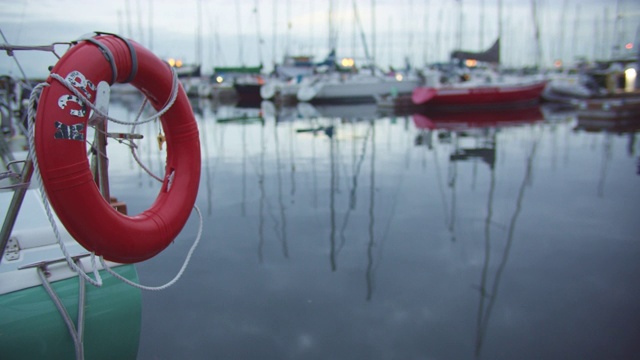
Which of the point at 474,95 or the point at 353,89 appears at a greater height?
the point at 353,89

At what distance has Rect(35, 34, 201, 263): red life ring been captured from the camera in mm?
2303

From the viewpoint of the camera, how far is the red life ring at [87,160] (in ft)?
7.55

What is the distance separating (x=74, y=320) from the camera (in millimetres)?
2615

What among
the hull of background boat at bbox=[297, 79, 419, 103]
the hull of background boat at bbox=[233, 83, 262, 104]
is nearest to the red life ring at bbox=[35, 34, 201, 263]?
the hull of background boat at bbox=[297, 79, 419, 103]

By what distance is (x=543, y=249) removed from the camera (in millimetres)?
4980

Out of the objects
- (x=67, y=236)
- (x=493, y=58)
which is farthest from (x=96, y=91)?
(x=493, y=58)

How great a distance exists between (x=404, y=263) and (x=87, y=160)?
3.12m

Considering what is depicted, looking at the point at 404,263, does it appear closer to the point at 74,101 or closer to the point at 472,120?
the point at 74,101

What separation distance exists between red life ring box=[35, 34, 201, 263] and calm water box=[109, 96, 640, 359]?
0.96 metres

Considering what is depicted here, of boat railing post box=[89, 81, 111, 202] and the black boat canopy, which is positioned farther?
the black boat canopy

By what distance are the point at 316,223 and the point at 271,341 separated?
2.77 metres

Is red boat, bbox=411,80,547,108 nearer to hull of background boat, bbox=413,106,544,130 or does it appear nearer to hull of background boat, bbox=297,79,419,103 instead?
hull of background boat, bbox=413,106,544,130

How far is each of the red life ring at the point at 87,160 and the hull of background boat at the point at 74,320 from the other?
253 millimetres

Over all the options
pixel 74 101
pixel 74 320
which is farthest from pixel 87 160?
pixel 74 320
